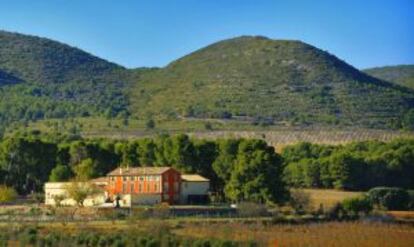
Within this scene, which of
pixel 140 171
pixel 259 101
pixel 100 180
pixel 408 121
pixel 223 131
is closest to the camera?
pixel 140 171

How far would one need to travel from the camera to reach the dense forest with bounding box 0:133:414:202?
8125 centimetres

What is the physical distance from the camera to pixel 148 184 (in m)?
83.1

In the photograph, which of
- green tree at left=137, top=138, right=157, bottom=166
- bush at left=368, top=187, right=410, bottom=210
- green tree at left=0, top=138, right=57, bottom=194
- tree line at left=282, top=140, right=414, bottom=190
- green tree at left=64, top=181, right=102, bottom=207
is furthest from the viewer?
tree line at left=282, top=140, right=414, bottom=190

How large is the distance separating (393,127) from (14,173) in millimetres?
76492

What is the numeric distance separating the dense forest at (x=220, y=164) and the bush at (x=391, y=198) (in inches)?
328

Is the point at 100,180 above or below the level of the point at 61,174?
below

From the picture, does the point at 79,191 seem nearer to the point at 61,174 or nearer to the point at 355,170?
the point at 61,174

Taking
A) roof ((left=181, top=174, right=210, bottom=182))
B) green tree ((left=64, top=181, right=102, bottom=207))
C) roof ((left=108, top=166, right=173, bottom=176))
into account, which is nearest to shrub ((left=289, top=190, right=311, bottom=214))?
roof ((left=181, top=174, right=210, bottom=182))

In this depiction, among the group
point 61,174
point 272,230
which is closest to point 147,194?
point 61,174

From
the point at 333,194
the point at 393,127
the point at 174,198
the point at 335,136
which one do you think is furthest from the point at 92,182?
the point at 393,127

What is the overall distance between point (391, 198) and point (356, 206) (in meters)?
8.44

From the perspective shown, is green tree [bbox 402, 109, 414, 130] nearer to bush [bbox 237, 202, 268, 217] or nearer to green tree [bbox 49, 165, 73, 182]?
green tree [bbox 49, 165, 73, 182]

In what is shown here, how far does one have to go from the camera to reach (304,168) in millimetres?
100125

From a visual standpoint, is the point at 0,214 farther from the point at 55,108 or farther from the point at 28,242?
the point at 55,108
